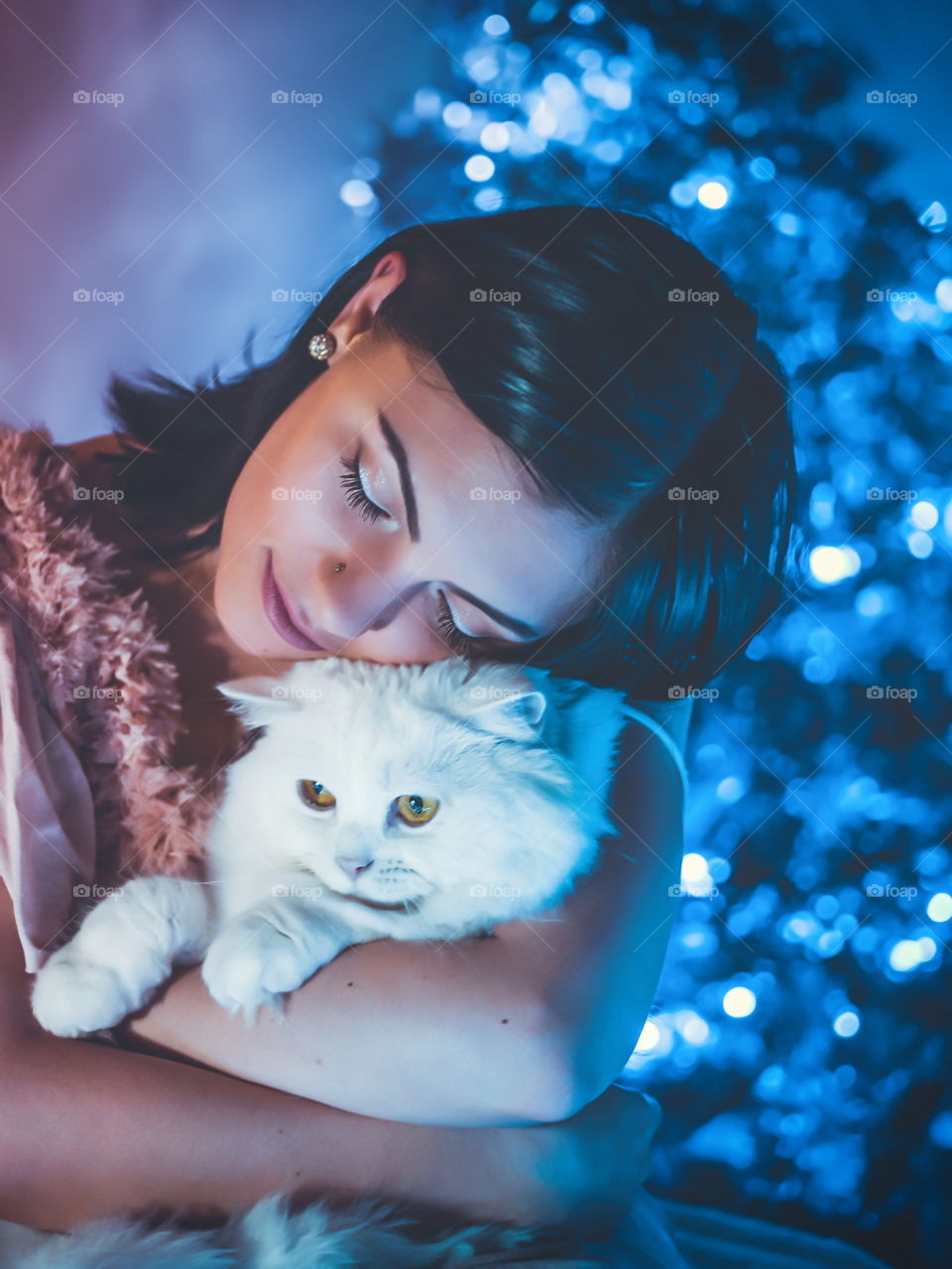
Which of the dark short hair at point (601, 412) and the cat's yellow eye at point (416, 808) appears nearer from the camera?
the cat's yellow eye at point (416, 808)

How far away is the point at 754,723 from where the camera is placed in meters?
1.43

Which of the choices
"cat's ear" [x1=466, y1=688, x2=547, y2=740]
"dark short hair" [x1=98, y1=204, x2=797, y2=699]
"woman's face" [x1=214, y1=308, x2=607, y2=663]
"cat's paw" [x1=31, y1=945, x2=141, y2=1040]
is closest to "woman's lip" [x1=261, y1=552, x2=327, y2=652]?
"woman's face" [x1=214, y1=308, x2=607, y2=663]

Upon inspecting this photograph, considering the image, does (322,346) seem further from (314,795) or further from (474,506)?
(314,795)

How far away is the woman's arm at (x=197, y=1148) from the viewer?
117cm

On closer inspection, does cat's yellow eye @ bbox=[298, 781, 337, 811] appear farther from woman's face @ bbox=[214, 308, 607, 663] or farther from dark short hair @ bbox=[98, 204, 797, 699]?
dark short hair @ bbox=[98, 204, 797, 699]

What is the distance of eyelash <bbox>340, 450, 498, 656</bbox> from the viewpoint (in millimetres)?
1301

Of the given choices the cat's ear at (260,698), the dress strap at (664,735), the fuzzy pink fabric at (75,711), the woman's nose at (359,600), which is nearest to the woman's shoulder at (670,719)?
the dress strap at (664,735)

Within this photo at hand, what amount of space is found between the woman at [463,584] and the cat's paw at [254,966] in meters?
0.04

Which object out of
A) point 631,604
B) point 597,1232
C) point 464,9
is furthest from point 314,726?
point 464,9

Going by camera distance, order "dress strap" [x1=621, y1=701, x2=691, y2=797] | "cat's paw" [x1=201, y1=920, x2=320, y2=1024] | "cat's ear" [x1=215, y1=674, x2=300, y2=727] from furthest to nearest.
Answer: "dress strap" [x1=621, y1=701, x2=691, y2=797], "cat's ear" [x1=215, y1=674, x2=300, y2=727], "cat's paw" [x1=201, y1=920, x2=320, y2=1024]

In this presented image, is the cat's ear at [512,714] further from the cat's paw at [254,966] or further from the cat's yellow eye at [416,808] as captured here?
the cat's paw at [254,966]

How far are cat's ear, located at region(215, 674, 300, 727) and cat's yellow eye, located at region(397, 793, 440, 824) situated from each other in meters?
0.20

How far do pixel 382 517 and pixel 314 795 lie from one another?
396mm

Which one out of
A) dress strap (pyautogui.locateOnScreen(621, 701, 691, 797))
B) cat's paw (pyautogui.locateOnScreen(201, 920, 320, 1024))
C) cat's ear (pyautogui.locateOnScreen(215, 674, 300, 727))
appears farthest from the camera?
dress strap (pyautogui.locateOnScreen(621, 701, 691, 797))
